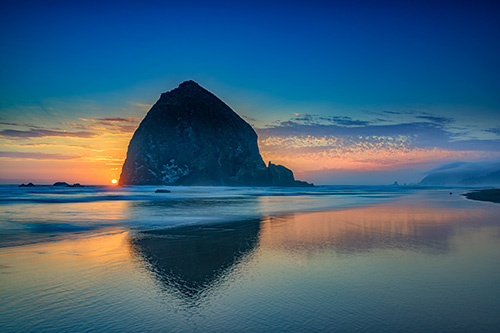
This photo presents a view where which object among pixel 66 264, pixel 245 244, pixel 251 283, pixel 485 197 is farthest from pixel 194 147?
pixel 251 283

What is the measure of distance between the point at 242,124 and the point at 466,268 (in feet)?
526

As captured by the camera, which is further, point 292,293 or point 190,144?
point 190,144

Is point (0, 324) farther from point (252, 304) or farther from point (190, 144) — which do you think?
point (190, 144)

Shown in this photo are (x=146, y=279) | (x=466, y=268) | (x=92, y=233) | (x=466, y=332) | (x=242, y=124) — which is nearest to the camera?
(x=466, y=332)

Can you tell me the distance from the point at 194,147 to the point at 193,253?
136 meters

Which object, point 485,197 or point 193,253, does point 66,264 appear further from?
point 485,197

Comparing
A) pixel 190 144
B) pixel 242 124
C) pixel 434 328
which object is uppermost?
pixel 242 124

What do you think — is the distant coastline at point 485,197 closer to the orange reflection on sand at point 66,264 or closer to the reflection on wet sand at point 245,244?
the reflection on wet sand at point 245,244

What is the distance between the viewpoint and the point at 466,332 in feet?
14.3

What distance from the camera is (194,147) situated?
144m

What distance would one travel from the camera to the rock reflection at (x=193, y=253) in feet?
22.0

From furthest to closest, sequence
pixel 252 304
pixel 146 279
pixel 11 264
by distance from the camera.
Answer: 1. pixel 11 264
2. pixel 146 279
3. pixel 252 304

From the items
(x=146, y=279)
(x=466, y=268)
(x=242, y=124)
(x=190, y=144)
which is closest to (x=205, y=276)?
(x=146, y=279)

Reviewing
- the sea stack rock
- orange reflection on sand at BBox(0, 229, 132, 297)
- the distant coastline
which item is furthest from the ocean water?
the sea stack rock
